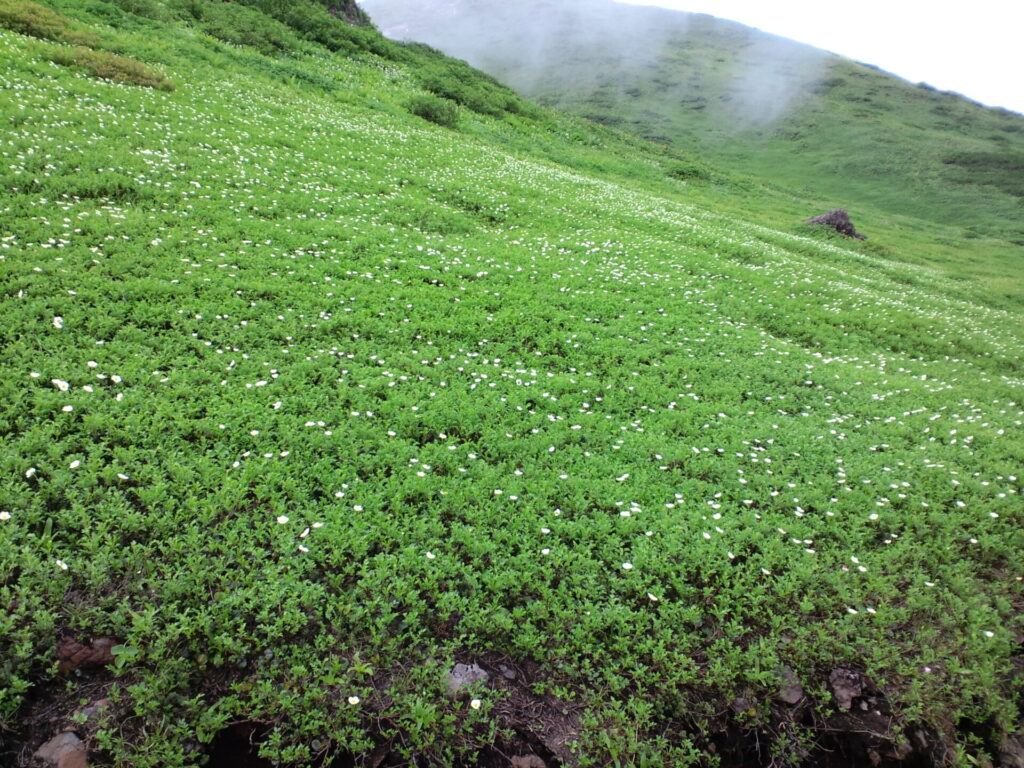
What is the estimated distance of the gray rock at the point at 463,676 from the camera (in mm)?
4000

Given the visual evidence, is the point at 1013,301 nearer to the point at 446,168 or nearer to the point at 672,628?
the point at 446,168

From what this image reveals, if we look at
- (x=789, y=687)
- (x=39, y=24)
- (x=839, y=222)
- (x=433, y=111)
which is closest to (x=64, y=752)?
(x=789, y=687)

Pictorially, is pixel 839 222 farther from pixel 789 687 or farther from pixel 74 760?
pixel 74 760

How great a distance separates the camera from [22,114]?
1105cm

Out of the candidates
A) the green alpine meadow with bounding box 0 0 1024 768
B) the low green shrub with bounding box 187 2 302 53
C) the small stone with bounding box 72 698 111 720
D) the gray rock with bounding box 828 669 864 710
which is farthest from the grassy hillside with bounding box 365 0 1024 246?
the small stone with bounding box 72 698 111 720

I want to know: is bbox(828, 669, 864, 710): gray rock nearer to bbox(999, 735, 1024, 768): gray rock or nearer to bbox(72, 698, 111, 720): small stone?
bbox(999, 735, 1024, 768): gray rock

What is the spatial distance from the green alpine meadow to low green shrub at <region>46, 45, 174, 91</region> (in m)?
1.75

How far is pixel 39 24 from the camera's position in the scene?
15.8m

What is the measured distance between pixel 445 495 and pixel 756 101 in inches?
3480

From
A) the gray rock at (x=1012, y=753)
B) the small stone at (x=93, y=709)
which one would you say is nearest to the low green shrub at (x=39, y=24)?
the small stone at (x=93, y=709)

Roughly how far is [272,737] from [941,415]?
10.9m

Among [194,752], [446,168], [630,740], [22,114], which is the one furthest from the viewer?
[446,168]

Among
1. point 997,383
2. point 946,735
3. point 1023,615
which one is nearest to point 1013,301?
point 997,383

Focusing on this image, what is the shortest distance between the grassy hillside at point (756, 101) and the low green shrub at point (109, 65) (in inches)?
1770
